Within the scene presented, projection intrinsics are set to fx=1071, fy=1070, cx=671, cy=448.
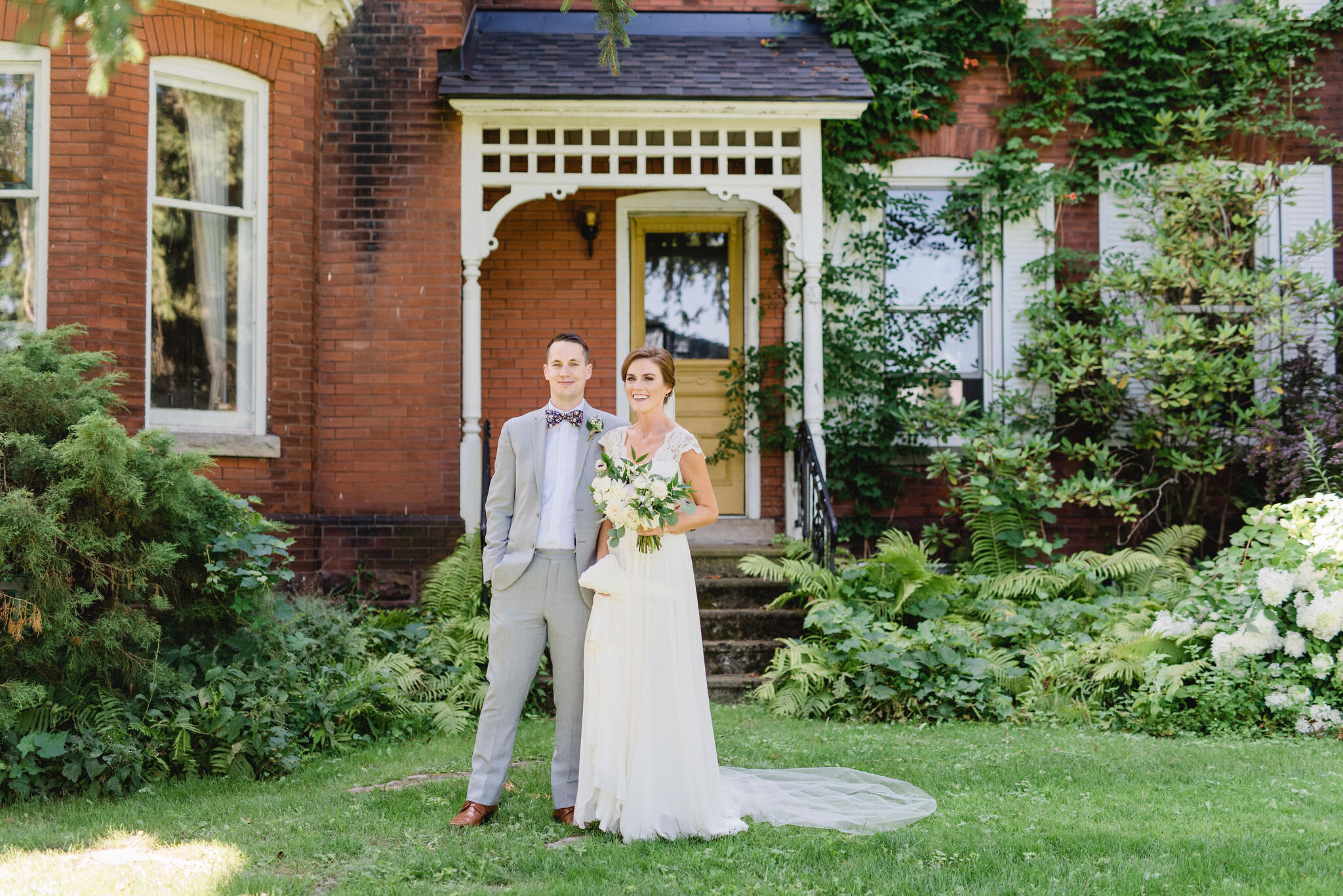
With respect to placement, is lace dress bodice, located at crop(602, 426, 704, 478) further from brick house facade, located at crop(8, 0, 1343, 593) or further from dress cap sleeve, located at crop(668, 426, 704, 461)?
brick house facade, located at crop(8, 0, 1343, 593)

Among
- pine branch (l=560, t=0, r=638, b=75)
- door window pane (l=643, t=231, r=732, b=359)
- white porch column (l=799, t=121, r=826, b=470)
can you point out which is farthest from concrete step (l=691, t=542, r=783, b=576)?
pine branch (l=560, t=0, r=638, b=75)

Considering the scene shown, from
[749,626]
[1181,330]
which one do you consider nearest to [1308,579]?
[1181,330]

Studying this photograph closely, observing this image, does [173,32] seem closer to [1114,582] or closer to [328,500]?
[328,500]

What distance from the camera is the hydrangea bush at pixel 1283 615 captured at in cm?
575

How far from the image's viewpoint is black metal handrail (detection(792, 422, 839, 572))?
7352 millimetres

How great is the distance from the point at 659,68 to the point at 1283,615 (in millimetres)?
5692

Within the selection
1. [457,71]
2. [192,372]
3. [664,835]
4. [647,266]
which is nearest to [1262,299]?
[647,266]

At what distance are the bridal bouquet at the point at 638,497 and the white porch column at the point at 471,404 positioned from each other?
3.79 meters

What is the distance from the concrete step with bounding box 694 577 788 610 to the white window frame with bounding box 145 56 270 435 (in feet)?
10.9

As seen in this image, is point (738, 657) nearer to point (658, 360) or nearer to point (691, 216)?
point (658, 360)

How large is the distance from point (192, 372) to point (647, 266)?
3798 mm

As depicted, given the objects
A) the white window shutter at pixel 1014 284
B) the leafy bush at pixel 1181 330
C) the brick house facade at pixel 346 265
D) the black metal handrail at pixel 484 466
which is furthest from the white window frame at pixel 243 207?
the leafy bush at pixel 1181 330

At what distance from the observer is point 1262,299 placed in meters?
8.33

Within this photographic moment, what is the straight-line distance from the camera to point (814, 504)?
313 inches
